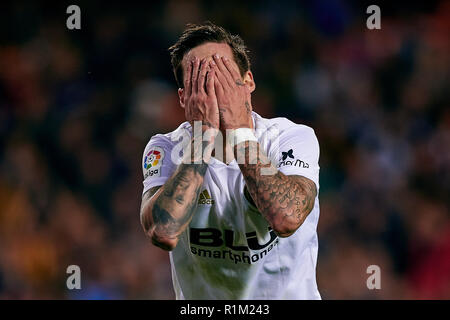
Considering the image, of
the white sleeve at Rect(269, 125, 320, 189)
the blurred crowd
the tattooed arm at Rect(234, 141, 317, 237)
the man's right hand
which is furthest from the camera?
the blurred crowd

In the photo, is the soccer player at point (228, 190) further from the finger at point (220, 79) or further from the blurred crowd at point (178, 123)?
the blurred crowd at point (178, 123)

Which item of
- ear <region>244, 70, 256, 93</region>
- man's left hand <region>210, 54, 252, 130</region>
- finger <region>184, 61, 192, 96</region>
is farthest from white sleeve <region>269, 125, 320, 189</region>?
finger <region>184, 61, 192, 96</region>

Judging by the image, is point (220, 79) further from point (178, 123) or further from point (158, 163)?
point (178, 123)

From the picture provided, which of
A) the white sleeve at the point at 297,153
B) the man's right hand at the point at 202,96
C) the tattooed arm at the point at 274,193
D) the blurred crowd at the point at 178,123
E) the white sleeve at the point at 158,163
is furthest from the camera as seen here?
the blurred crowd at the point at 178,123

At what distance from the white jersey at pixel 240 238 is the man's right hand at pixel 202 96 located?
34 centimetres

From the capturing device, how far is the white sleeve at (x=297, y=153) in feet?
11.4

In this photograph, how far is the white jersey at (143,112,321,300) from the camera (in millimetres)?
3543

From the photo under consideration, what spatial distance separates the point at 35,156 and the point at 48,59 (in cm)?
136

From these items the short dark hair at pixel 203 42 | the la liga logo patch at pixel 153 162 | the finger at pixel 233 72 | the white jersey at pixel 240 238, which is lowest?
the white jersey at pixel 240 238

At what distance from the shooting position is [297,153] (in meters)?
3.54

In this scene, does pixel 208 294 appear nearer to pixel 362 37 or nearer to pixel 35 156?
pixel 35 156

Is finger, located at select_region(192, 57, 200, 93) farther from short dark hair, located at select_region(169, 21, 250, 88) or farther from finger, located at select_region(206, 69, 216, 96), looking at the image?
short dark hair, located at select_region(169, 21, 250, 88)

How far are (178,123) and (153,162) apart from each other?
314 cm

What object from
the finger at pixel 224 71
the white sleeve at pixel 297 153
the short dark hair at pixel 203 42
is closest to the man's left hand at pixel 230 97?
the finger at pixel 224 71
